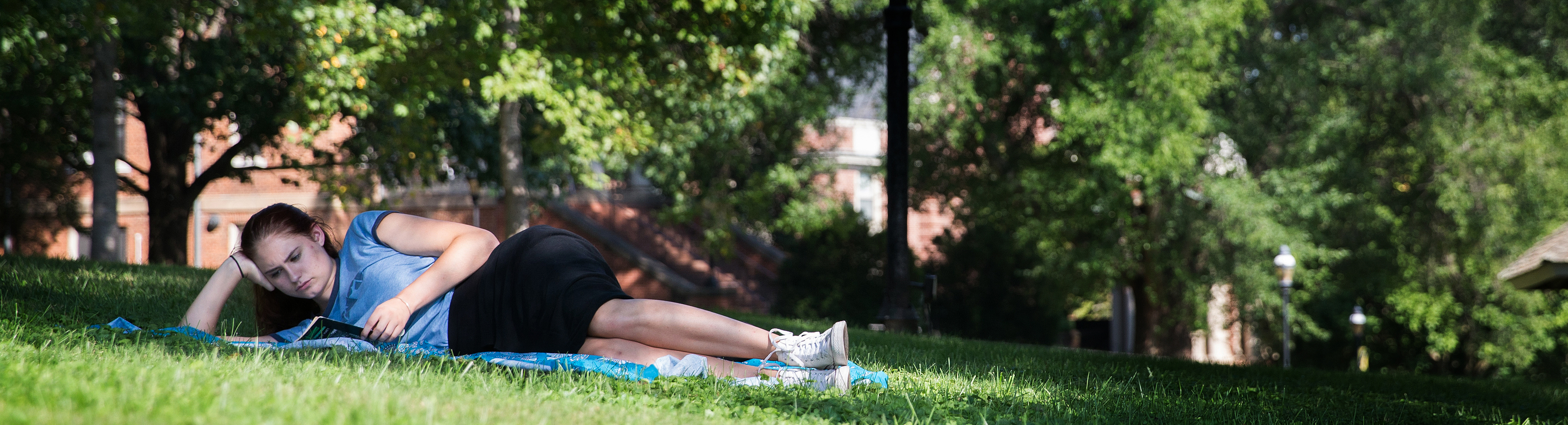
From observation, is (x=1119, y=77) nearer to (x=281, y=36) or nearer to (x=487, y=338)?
(x=281, y=36)

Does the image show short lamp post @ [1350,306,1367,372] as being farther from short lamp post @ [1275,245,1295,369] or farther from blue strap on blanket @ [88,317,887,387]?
blue strap on blanket @ [88,317,887,387]

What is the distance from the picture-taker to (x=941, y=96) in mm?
15945

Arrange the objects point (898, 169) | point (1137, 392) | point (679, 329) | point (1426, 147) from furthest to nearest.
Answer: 1. point (1426, 147)
2. point (898, 169)
3. point (1137, 392)
4. point (679, 329)

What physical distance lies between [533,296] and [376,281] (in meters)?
0.77

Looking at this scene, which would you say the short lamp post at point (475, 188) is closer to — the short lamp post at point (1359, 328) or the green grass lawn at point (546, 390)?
the green grass lawn at point (546, 390)

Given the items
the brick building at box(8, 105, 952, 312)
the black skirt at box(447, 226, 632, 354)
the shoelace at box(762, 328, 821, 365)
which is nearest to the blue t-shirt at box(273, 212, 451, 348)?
the black skirt at box(447, 226, 632, 354)

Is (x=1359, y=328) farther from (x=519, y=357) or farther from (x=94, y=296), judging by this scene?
(x=94, y=296)

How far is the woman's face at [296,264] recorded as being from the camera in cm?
414

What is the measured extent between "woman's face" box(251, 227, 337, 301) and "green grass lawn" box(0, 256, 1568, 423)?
407mm

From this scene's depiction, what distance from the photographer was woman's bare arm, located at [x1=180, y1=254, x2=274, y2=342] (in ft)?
14.1

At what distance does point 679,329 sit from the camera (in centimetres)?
372

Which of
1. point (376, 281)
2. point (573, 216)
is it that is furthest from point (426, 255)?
point (573, 216)

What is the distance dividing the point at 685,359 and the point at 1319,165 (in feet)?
48.4

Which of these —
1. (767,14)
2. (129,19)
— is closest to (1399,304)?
(767,14)
